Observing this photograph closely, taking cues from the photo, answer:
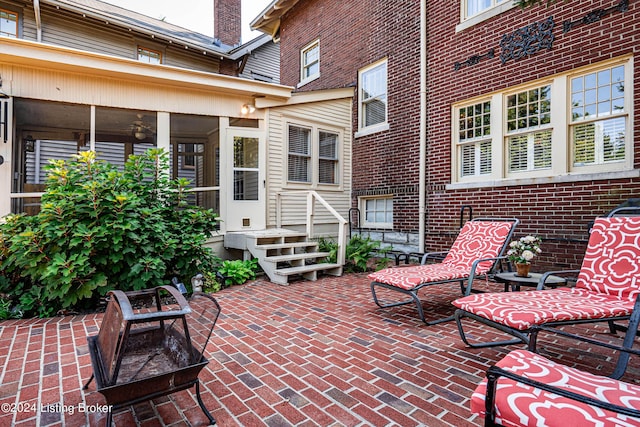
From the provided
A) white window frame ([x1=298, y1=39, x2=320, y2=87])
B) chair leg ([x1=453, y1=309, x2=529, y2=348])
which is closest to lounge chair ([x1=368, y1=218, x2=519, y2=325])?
chair leg ([x1=453, y1=309, x2=529, y2=348])

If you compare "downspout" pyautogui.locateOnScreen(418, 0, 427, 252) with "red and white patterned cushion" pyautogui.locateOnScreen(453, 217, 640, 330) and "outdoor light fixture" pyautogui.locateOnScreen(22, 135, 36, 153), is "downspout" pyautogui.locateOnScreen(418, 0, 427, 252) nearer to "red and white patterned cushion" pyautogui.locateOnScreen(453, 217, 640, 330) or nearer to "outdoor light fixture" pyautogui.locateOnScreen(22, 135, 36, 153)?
"red and white patterned cushion" pyautogui.locateOnScreen(453, 217, 640, 330)

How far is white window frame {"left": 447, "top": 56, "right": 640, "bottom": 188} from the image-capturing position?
4.41 m

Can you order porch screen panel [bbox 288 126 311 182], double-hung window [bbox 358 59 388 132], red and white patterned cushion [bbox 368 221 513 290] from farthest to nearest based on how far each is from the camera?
double-hung window [bbox 358 59 388 132], porch screen panel [bbox 288 126 311 182], red and white patterned cushion [bbox 368 221 513 290]

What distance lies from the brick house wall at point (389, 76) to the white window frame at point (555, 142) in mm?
982

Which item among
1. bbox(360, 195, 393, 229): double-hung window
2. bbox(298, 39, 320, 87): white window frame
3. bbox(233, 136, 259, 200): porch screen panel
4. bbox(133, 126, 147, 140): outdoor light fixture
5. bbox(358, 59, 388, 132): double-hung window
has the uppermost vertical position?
bbox(298, 39, 320, 87): white window frame

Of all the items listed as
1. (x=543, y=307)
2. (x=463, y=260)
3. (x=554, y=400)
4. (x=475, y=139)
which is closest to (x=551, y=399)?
(x=554, y=400)

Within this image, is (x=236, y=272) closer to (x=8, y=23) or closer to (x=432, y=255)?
(x=432, y=255)

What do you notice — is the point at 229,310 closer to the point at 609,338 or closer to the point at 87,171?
the point at 87,171

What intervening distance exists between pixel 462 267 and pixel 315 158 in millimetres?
4766

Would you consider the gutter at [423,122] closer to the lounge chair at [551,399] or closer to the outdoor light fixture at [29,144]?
the lounge chair at [551,399]

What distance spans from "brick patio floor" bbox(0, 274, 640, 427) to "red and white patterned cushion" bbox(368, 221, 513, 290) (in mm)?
442

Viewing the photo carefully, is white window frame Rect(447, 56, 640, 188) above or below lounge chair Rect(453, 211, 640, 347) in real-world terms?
above

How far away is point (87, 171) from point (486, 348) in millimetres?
4839

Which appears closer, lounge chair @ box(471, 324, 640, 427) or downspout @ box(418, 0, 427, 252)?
lounge chair @ box(471, 324, 640, 427)
